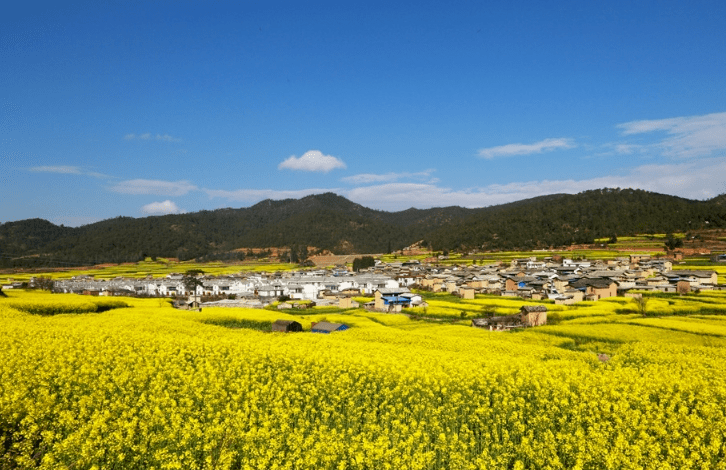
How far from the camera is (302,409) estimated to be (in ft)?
40.8

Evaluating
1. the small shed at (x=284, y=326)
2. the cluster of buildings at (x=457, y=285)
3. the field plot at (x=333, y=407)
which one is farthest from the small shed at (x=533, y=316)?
the small shed at (x=284, y=326)

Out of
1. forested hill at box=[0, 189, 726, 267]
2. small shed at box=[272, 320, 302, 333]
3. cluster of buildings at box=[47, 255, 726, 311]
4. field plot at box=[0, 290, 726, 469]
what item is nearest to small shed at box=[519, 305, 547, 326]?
cluster of buildings at box=[47, 255, 726, 311]

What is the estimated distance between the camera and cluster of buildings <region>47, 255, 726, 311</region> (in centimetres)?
6003

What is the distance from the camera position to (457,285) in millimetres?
75500

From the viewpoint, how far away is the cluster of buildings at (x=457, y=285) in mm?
60031

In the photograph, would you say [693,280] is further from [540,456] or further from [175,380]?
[175,380]

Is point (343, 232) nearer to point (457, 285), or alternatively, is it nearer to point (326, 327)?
point (457, 285)

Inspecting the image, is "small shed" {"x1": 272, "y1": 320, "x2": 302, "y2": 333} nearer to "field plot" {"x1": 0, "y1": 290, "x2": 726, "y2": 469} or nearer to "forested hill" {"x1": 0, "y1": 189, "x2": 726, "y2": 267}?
"field plot" {"x1": 0, "y1": 290, "x2": 726, "y2": 469}

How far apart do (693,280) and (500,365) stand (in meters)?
63.6

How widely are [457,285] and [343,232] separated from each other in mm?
112587

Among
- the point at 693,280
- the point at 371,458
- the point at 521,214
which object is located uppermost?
the point at 521,214

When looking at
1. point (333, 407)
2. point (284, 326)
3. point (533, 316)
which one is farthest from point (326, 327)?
point (333, 407)

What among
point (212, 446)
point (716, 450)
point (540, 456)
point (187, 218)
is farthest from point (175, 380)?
point (187, 218)

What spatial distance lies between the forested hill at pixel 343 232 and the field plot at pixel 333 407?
126 metres
